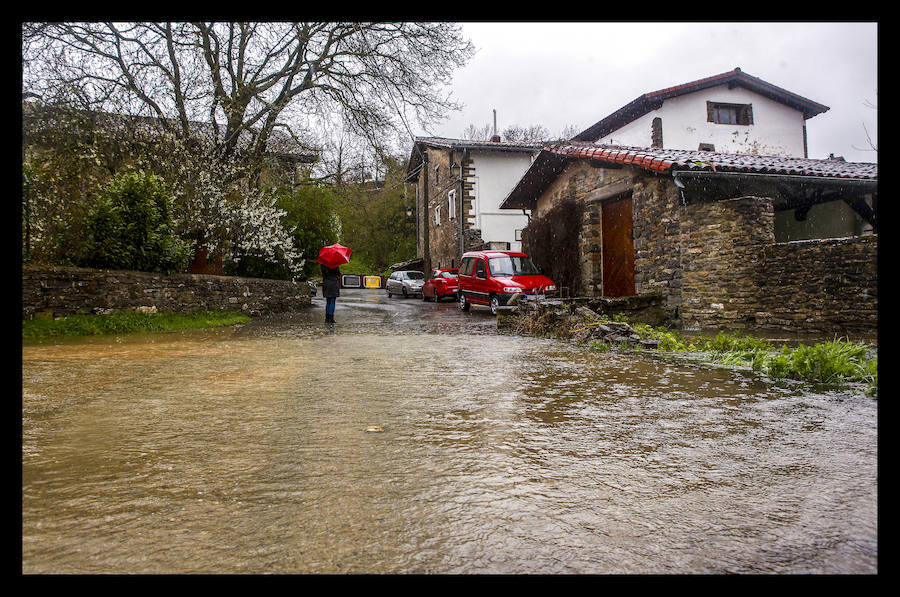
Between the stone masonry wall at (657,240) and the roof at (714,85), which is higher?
the roof at (714,85)

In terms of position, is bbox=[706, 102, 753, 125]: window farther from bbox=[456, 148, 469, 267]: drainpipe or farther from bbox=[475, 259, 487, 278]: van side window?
bbox=[475, 259, 487, 278]: van side window

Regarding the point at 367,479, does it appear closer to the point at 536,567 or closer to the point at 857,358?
the point at 536,567

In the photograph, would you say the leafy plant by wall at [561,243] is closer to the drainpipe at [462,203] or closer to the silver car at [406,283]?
the drainpipe at [462,203]

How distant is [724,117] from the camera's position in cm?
2370

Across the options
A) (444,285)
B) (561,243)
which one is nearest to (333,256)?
(561,243)

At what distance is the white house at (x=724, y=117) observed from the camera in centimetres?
2281

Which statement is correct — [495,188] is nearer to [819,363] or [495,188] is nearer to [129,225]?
[129,225]

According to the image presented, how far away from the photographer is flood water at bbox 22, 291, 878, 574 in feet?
6.63

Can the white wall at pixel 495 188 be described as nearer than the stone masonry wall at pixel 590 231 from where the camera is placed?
No

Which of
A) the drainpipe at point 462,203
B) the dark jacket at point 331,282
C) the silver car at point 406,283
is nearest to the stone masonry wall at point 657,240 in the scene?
the dark jacket at point 331,282

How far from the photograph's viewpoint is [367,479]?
2.79m

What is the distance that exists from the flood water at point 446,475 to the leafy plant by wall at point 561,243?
35.2ft

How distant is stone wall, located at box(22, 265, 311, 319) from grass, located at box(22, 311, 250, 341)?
0.20 metres
